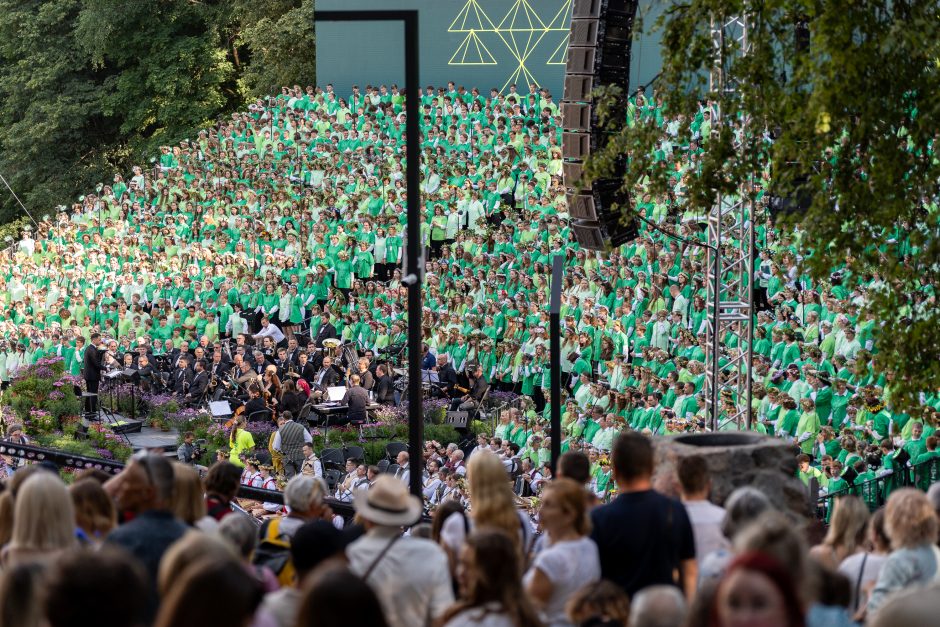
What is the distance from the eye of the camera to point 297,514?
6.68 meters

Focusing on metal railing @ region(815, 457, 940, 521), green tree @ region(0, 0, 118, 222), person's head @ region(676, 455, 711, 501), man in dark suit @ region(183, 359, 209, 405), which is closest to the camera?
person's head @ region(676, 455, 711, 501)

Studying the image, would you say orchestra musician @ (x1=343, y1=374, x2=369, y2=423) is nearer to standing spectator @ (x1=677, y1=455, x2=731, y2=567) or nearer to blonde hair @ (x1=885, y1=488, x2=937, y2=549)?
standing spectator @ (x1=677, y1=455, x2=731, y2=567)

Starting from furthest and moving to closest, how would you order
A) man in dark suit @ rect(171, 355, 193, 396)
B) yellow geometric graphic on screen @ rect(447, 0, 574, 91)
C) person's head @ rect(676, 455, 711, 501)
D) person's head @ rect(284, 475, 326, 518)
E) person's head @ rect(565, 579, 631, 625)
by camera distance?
1. yellow geometric graphic on screen @ rect(447, 0, 574, 91)
2. man in dark suit @ rect(171, 355, 193, 396)
3. person's head @ rect(284, 475, 326, 518)
4. person's head @ rect(676, 455, 711, 501)
5. person's head @ rect(565, 579, 631, 625)

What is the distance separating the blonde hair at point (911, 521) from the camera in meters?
5.71

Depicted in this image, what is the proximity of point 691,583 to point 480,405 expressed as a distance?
55.3 feet

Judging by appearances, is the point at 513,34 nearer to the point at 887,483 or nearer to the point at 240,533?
the point at 887,483

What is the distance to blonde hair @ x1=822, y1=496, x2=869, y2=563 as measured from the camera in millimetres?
6199

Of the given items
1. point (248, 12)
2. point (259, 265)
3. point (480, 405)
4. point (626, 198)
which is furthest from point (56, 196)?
point (626, 198)

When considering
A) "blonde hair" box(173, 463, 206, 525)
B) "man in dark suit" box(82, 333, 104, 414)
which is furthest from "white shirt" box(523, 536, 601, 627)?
"man in dark suit" box(82, 333, 104, 414)

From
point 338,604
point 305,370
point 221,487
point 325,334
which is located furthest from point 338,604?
point 325,334

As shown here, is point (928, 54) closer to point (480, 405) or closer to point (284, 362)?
point (480, 405)

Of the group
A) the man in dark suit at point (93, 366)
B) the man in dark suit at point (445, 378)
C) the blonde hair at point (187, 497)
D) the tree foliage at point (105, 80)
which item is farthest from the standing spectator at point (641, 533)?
the tree foliage at point (105, 80)

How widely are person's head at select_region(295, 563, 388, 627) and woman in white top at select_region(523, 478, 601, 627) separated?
67.9 inches

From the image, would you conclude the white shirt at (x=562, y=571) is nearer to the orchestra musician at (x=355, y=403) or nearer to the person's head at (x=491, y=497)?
the person's head at (x=491, y=497)
